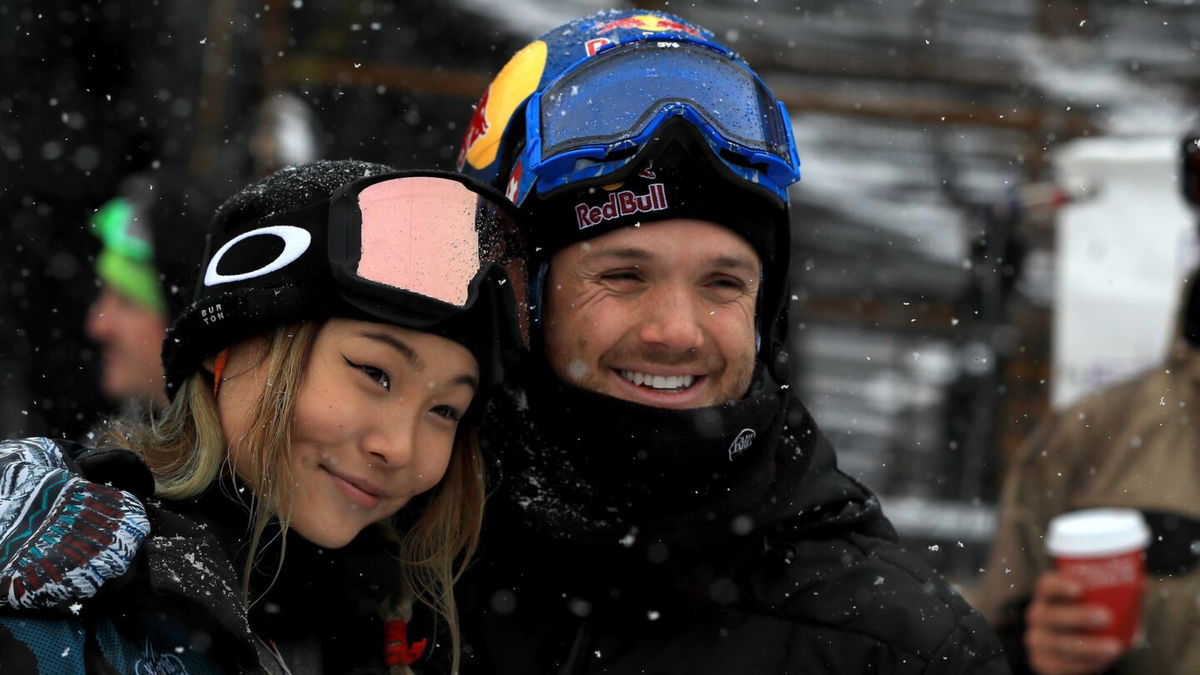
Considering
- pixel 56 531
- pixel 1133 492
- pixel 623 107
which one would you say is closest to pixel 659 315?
pixel 623 107

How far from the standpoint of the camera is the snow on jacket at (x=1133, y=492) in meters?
3.55

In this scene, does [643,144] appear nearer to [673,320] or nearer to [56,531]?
[673,320]

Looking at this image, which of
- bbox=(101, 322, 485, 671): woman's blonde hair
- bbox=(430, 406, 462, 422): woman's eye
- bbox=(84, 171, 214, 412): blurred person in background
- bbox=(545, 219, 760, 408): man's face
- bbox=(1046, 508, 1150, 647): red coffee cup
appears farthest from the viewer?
bbox=(84, 171, 214, 412): blurred person in background

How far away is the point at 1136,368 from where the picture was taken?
6051 mm

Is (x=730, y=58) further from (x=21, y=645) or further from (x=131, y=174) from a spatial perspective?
(x=131, y=174)

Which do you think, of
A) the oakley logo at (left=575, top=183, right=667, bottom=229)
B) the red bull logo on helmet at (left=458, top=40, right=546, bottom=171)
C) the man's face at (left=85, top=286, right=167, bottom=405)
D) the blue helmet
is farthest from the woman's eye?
the man's face at (left=85, top=286, right=167, bottom=405)

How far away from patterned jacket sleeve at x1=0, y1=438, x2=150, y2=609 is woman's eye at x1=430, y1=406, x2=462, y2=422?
23.7 inches

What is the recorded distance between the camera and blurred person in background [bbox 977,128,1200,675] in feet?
11.5

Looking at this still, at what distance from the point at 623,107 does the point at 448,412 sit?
842mm

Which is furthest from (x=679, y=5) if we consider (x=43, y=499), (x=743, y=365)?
(x=43, y=499)

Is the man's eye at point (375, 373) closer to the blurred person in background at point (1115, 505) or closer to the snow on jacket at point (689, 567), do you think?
the snow on jacket at point (689, 567)

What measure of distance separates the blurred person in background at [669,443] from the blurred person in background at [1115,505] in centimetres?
98

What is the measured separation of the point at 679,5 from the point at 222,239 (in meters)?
5.86

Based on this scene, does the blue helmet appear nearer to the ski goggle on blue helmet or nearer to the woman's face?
the ski goggle on blue helmet
